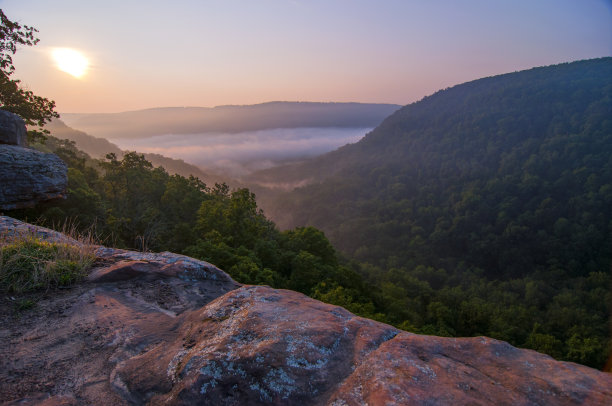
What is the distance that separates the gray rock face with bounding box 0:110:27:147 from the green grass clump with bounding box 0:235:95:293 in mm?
10052

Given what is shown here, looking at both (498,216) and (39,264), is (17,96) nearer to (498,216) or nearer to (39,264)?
(39,264)

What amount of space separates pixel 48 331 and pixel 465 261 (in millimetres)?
101160

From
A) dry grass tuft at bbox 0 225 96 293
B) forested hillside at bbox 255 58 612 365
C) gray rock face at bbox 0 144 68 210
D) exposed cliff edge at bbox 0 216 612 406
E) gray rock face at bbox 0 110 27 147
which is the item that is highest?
gray rock face at bbox 0 110 27 147

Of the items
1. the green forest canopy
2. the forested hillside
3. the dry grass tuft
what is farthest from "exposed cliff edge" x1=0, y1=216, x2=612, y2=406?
the forested hillside

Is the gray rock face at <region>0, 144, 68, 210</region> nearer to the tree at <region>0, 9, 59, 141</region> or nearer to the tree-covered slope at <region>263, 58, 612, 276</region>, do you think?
the tree at <region>0, 9, 59, 141</region>

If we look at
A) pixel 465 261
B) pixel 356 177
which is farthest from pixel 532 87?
pixel 465 261

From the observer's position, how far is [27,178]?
10953mm

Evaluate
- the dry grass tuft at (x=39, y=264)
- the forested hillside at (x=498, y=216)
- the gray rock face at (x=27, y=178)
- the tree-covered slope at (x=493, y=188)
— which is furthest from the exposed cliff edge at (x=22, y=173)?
the tree-covered slope at (x=493, y=188)

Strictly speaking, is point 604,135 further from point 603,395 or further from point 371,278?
point 603,395

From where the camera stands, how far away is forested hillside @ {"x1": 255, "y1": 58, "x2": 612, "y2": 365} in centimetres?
4469

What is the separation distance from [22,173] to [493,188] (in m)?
122

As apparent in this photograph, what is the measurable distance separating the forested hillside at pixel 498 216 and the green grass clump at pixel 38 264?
2190 cm

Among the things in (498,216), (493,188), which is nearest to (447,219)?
(498,216)

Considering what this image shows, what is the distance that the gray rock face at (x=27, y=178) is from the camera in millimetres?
10508
